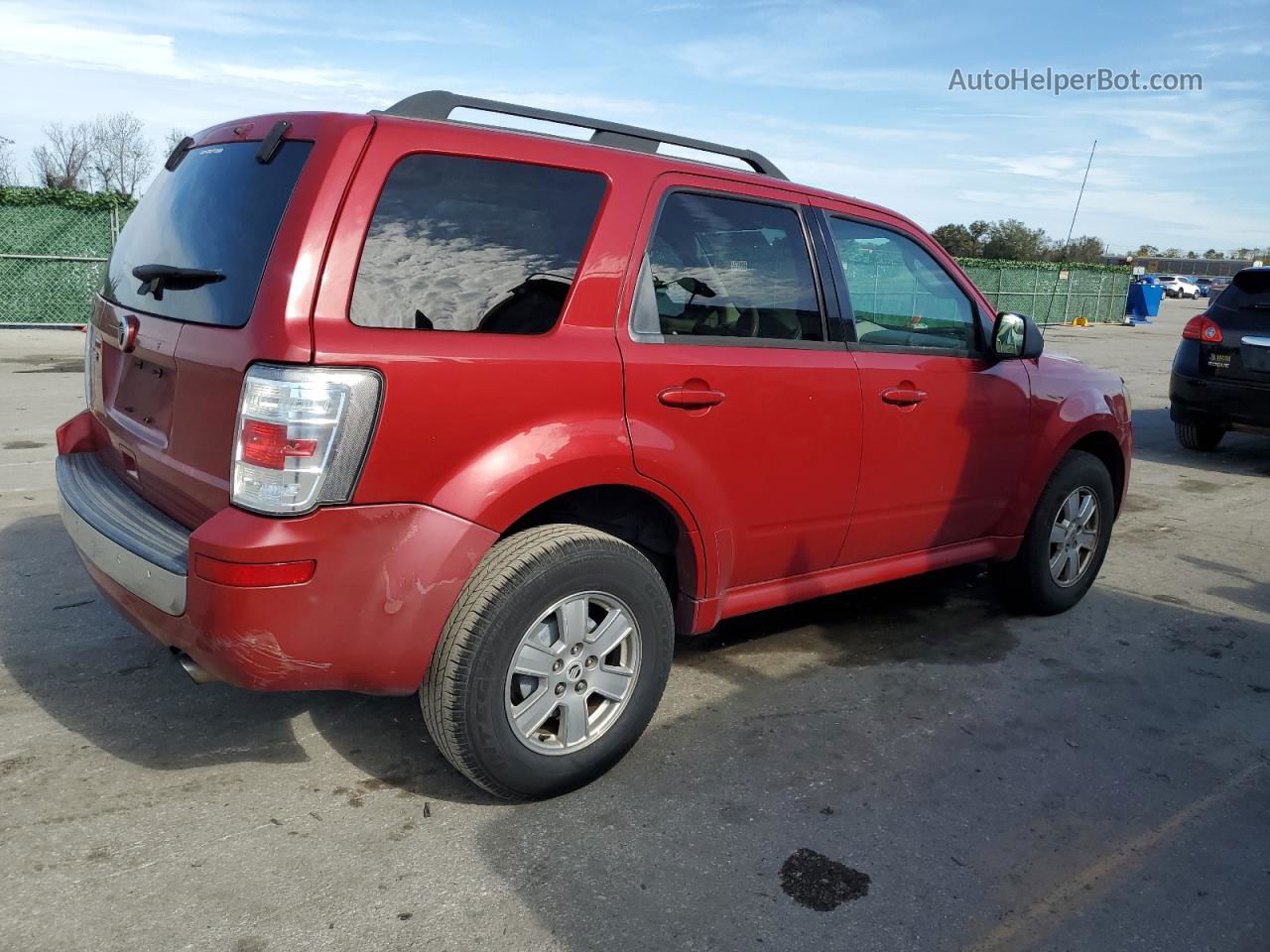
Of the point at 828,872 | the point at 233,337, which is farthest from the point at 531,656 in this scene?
the point at 233,337

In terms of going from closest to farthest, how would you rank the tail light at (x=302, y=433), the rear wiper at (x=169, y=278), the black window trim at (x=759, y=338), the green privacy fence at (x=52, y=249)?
the tail light at (x=302, y=433)
the rear wiper at (x=169, y=278)
the black window trim at (x=759, y=338)
the green privacy fence at (x=52, y=249)

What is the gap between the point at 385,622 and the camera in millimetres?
2709

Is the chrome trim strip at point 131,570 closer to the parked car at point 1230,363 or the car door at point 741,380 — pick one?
the car door at point 741,380

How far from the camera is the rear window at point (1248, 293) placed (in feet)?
29.1

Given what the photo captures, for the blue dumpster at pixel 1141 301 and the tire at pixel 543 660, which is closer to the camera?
the tire at pixel 543 660

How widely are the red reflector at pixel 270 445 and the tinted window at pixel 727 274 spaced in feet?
3.56

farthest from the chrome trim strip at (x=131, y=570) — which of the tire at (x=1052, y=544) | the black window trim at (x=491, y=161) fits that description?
the tire at (x=1052, y=544)

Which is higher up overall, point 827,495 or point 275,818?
point 827,495

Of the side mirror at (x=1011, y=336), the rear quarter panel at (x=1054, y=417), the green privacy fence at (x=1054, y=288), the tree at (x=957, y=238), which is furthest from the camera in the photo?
the tree at (x=957, y=238)

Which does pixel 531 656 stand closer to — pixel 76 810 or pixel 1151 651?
pixel 76 810

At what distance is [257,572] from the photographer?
2.55 metres

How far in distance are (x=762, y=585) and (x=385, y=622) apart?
5.01 feet

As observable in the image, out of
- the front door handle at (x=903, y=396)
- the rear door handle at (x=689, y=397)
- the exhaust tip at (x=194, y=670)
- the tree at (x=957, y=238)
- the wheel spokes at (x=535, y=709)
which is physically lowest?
the wheel spokes at (x=535, y=709)

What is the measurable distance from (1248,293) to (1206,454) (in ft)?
5.24
